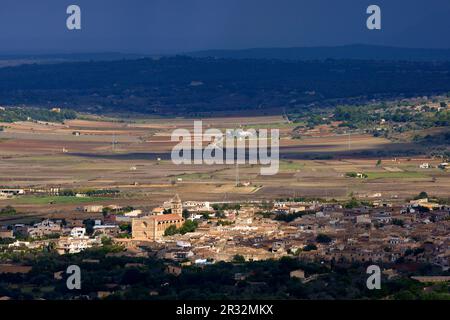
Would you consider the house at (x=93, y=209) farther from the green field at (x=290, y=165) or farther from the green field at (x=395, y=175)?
the green field at (x=290, y=165)

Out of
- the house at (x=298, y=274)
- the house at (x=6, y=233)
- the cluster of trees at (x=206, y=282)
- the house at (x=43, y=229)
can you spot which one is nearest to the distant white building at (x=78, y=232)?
the house at (x=43, y=229)

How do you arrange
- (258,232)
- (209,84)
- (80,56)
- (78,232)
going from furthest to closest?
1. (80,56)
2. (209,84)
3. (78,232)
4. (258,232)

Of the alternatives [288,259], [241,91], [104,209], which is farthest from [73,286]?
[241,91]

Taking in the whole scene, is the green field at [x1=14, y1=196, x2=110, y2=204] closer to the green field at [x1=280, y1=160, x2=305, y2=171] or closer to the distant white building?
the distant white building

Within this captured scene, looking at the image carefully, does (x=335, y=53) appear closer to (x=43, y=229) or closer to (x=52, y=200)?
(x=52, y=200)

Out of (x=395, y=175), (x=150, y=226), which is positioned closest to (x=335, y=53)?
(x=395, y=175)

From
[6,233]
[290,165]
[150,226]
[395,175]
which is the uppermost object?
[290,165]

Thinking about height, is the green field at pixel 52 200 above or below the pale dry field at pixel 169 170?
below

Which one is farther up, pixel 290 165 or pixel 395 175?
pixel 290 165
